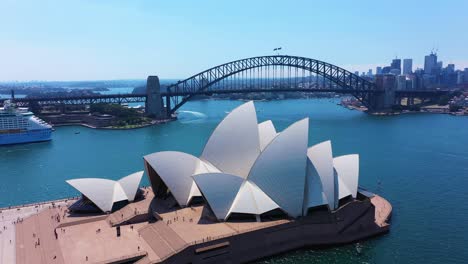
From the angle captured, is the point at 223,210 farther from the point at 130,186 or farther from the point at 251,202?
the point at 130,186

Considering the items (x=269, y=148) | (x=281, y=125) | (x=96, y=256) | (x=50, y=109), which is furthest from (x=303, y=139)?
(x=50, y=109)

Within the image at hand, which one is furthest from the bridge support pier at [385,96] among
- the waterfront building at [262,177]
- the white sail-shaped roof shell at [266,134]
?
the waterfront building at [262,177]

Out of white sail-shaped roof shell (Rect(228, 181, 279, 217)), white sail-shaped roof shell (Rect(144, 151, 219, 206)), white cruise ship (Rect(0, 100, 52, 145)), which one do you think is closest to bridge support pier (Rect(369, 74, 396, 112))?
white cruise ship (Rect(0, 100, 52, 145))

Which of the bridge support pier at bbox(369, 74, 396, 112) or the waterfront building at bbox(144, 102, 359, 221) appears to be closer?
the waterfront building at bbox(144, 102, 359, 221)

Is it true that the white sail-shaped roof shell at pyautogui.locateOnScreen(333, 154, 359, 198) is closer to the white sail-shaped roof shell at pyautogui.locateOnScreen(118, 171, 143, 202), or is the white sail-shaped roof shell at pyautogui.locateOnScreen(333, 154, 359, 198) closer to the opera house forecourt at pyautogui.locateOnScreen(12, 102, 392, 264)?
the opera house forecourt at pyautogui.locateOnScreen(12, 102, 392, 264)

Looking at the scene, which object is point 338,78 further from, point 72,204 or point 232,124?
point 72,204

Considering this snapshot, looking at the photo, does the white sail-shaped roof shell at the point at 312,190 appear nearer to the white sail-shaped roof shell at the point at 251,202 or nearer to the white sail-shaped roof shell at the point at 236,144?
the white sail-shaped roof shell at the point at 251,202
